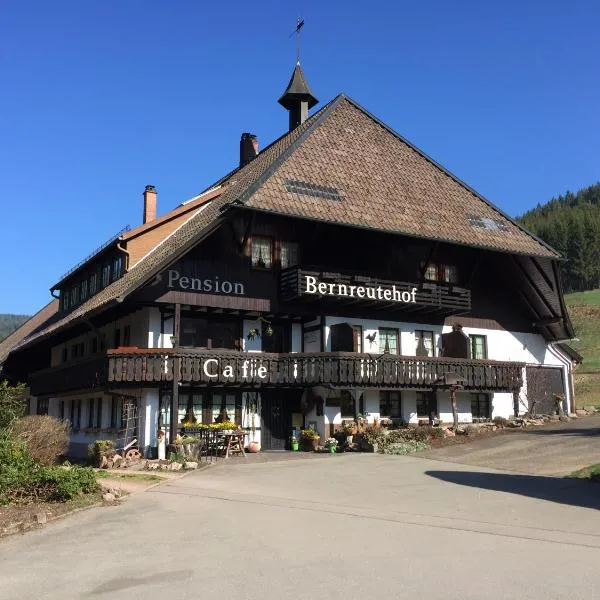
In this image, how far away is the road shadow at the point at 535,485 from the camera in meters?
14.4

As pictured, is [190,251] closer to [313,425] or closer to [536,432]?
[313,425]

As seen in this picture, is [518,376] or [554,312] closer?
[518,376]

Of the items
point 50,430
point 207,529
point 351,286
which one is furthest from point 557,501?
point 351,286

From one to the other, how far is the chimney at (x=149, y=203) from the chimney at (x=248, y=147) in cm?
533

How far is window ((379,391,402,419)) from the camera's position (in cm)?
2977

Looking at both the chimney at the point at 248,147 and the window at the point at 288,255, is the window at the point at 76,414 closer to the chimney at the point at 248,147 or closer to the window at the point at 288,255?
the window at the point at 288,255

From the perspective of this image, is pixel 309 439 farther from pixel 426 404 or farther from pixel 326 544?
pixel 326 544

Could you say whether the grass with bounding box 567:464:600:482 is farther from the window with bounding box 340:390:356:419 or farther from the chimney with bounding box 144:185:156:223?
the chimney with bounding box 144:185:156:223

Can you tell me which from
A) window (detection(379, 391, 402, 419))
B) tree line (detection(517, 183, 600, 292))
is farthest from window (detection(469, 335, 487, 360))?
tree line (detection(517, 183, 600, 292))

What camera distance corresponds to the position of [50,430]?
58.5 ft

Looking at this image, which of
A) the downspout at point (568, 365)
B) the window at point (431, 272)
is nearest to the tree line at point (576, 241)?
the downspout at point (568, 365)

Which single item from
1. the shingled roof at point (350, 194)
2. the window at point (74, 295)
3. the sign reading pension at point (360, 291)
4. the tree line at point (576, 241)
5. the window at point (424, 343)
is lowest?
the window at point (424, 343)

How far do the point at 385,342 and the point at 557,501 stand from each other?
54.8 ft

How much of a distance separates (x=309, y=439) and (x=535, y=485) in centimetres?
1192
